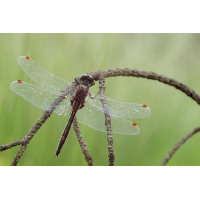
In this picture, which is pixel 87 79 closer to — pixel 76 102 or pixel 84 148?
pixel 76 102

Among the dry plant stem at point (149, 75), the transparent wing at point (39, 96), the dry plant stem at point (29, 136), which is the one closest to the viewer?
the dry plant stem at point (29, 136)

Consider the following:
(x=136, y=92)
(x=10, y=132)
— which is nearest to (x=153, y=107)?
Answer: (x=136, y=92)

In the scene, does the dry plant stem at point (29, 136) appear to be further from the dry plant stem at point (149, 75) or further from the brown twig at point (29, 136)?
the dry plant stem at point (149, 75)

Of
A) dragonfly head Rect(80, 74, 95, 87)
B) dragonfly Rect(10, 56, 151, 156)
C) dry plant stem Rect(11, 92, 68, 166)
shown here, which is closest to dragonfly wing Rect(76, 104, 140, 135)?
dragonfly Rect(10, 56, 151, 156)

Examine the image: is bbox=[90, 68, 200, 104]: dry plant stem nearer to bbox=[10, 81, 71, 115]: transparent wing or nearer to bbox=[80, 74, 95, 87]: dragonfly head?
bbox=[80, 74, 95, 87]: dragonfly head

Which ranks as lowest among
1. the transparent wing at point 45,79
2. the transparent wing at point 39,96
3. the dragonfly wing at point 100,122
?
the dragonfly wing at point 100,122

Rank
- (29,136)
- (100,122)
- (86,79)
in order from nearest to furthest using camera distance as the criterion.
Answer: (29,136)
(86,79)
(100,122)

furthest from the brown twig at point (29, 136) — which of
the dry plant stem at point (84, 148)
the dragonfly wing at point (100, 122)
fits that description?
the dragonfly wing at point (100, 122)

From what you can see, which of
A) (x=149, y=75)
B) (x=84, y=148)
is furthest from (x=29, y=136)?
(x=149, y=75)
